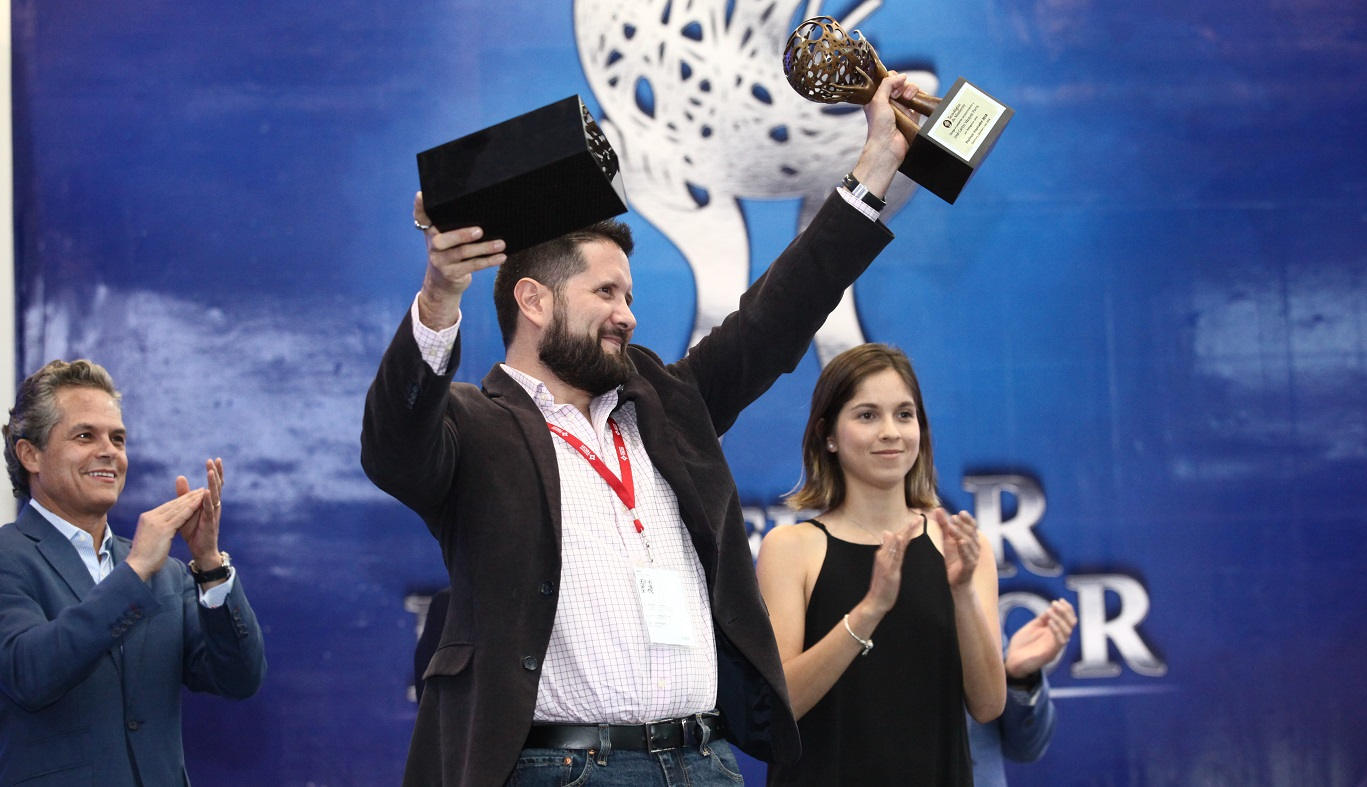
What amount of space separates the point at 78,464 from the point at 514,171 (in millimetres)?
1699

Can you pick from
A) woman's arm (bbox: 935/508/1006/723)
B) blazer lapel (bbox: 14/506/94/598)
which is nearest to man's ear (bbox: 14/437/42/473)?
blazer lapel (bbox: 14/506/94/598)

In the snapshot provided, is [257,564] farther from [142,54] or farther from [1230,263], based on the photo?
[1230,263]

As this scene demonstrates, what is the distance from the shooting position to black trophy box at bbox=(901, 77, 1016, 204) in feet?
6.68

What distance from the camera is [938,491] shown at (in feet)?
11.8

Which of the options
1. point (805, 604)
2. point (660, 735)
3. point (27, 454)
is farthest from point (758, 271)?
point (660, 735)

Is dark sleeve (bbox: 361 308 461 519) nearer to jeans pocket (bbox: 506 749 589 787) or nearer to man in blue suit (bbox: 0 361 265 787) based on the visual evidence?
jeans pocket (bbox: 506 749 589 787)

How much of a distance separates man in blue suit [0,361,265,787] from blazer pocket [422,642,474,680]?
3.62 ft

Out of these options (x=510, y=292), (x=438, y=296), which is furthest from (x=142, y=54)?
(x=438, y=296)

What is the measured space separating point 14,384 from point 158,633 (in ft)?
3.69

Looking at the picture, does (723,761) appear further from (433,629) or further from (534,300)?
(433,629)

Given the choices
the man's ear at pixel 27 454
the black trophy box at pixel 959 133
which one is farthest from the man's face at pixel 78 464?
the black trophy box at pixel 959 133

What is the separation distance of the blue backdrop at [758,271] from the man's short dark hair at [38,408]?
1.78 ft

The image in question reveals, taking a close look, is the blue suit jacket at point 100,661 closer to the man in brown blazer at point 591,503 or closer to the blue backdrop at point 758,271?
the blue backdrop at point 758,271

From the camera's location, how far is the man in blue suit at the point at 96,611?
2.60m
